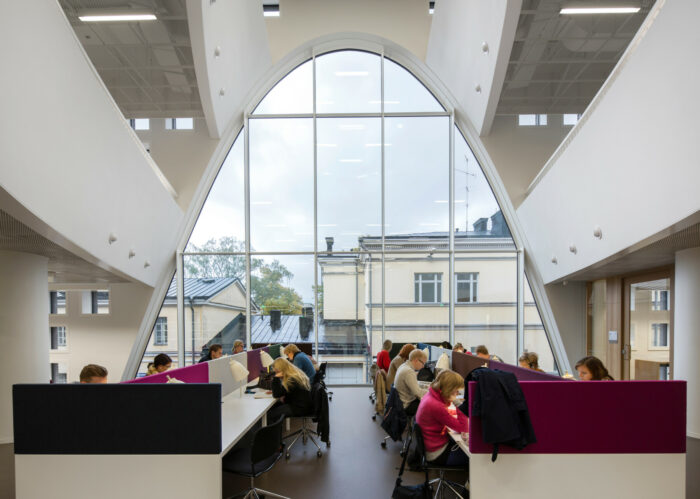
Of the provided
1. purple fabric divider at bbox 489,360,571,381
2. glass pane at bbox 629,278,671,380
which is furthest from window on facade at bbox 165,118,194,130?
glass pane at bbox 629,278,671,380

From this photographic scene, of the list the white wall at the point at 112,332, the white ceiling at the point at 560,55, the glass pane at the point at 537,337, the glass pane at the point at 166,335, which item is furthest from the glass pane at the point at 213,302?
the white ceiling at the point at 560,55

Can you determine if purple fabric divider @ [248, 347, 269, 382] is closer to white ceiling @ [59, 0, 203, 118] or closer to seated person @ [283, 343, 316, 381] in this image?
seated person @ [283, 343, 316, 381]

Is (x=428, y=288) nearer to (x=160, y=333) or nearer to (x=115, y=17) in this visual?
(x=160, y=333)

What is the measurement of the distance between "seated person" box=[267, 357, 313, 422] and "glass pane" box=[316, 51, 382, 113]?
23.8ft

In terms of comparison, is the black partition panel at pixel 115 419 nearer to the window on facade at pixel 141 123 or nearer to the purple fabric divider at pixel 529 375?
the purple fabric divider at pixel 529 375

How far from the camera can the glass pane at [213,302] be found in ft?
33.5

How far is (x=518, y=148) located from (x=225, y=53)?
6477 mm

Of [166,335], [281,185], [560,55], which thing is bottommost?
[166,335]

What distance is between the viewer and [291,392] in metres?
5.24

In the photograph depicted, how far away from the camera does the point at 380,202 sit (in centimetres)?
1043

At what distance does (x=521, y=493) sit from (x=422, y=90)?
9.47 m

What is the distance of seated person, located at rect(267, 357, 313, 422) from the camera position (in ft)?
17.0

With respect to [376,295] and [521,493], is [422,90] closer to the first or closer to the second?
[376,295]

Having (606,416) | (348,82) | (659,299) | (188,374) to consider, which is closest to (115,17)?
(348,82)
